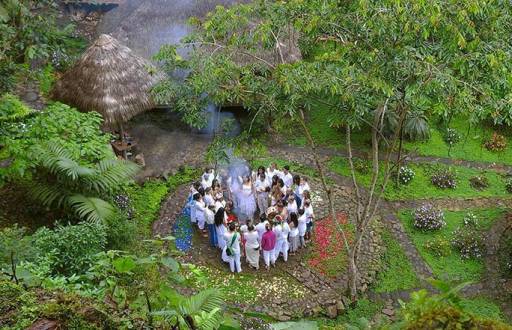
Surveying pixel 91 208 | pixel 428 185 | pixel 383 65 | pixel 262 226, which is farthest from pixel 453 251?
pixel 91 208

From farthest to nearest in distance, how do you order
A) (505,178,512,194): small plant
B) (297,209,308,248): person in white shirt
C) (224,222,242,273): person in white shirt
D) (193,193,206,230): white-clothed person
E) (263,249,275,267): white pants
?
1. (505,178,512,194): small plant
2. (193,193,206,230): white-clothed person
3. (297,209,308,248): person in white shirt
4. (263,249,275,267): white pants
5. (224,222,242,273): person in white shirt

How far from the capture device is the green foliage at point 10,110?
9860 millimetres

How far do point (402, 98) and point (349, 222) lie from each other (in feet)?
14.6

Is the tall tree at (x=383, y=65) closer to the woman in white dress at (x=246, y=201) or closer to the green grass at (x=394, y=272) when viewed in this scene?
the woman in white dress at (x=246, y=201)

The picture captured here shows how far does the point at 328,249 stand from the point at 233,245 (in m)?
2.25

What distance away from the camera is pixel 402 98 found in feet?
27.7

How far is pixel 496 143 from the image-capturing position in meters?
15.0

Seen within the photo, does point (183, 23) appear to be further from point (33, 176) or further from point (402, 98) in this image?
point (402, 98)

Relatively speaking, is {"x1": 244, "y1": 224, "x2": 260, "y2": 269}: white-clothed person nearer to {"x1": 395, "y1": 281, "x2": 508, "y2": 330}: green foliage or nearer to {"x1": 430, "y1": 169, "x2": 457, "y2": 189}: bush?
{"x1": 430, "y1": 169, "x2": 457, "y2": 189}: bush

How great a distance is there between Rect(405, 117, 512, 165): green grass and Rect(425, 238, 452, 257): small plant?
3585 millimetres

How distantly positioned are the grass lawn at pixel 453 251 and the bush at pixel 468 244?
4.3 inches

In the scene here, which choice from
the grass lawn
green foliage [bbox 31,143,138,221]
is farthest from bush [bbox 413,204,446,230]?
green foliage [bbox 31,143,138,221]

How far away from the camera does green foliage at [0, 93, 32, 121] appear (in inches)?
388

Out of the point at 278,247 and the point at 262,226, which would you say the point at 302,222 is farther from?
the point at 262,226
